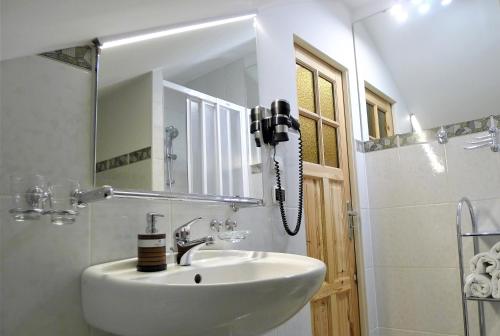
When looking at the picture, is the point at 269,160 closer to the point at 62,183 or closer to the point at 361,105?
the point at 62,183

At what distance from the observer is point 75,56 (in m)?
0.95

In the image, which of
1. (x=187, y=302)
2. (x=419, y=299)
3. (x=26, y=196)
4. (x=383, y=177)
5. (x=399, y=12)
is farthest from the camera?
(x=399, y=12)

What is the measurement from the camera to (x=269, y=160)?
1.58m

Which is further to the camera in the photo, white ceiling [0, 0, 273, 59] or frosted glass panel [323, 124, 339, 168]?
frosted glass panel [323, 124, 339, 168]

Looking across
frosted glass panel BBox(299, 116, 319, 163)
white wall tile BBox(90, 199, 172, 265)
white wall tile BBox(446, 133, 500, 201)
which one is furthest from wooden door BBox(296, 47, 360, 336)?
white wall tile BBox(90, 199, 172, 265)

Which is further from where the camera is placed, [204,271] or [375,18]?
[375,18]

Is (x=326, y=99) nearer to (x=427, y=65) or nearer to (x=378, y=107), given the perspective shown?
(x=378, y=107)

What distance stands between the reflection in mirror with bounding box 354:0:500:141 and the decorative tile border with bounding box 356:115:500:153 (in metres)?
0.03

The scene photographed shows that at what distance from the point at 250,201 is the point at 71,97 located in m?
0.72

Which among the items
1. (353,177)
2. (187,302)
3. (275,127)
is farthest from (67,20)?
(353,177)

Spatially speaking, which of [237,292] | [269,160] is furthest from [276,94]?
[237,292]

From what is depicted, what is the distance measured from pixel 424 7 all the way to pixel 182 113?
73.7 inches

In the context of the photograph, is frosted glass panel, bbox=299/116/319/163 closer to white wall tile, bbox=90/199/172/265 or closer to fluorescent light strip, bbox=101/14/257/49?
fluorescent light strip, bbox=101/14/257/49

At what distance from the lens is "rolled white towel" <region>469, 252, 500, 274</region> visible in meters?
1.60
